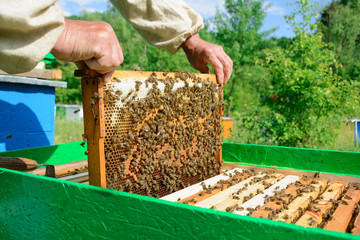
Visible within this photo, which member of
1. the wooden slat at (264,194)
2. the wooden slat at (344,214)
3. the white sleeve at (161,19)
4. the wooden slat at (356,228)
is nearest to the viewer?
the wooden slat at (356,228)

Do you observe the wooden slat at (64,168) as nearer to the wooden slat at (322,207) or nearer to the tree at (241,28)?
the wooden slat at (322,207)

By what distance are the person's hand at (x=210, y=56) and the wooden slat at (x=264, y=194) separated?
3.35ft

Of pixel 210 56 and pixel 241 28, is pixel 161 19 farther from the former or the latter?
pixel 241 28

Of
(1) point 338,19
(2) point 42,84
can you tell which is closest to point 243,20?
(1) point 338,19

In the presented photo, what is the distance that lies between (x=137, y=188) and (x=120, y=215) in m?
0.67

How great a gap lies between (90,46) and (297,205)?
1.51 metres

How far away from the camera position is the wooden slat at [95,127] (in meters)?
1.63

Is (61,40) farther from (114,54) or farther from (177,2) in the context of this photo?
(177,2)

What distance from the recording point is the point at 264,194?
6.75 ft

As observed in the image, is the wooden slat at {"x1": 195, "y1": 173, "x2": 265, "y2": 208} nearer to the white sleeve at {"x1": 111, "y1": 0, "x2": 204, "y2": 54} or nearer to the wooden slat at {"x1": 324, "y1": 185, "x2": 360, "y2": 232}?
the wooden slat at {"x1": 324, "y1": 185, "x2": 360, "y2": 232}

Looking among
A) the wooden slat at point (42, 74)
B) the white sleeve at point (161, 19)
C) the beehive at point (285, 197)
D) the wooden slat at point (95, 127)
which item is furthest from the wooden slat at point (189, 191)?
the wooden slat at point (42, 74)

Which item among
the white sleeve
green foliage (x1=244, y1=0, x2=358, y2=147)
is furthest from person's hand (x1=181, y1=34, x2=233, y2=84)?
green foliage (x1=244, y1=0, x2=358, y2=147)

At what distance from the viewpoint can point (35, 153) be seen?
9.03ft

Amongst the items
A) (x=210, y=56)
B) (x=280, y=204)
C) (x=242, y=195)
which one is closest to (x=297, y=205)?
(x=280, y=204)
